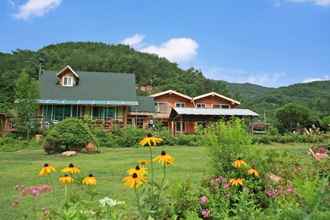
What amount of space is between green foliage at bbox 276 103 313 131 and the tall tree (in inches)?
871

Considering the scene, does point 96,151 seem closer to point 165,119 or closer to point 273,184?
point 273,184

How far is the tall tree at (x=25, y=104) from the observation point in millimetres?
27188

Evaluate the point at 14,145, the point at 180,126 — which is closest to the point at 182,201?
the point at 14,145

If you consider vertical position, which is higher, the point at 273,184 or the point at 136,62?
the point at 136,62

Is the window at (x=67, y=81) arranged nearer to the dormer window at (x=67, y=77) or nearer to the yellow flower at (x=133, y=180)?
the dormer window at (x=67, y=77)

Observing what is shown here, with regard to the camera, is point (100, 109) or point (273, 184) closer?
point (273, 184)

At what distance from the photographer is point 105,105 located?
32.9 meters

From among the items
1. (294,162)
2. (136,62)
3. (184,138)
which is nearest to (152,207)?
(294,162)

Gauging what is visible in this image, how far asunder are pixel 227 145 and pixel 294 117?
109 feet

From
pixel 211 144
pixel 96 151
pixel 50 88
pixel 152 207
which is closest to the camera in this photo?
pixel 152 207

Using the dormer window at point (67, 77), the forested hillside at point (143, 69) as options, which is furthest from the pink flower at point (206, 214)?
the forested hillside at point (143, 69)

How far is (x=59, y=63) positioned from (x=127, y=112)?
20375mm

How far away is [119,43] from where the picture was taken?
67.4 m

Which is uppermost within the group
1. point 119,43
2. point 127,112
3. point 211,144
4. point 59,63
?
point 119,43
